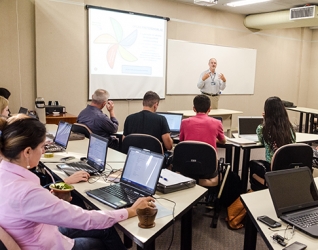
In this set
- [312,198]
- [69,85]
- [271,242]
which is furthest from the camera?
[69,85]

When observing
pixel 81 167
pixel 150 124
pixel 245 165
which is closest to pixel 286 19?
pixel 245 165

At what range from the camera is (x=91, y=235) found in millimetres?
1782

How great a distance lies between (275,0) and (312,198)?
5.57 m

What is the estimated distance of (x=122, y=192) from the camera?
1864 millimetres

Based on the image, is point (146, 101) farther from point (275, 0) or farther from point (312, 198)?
point (275, 0)

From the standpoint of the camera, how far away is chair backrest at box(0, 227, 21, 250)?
1.19 meters

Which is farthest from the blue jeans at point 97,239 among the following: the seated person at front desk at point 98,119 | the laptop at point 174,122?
the laptop at point 174,122

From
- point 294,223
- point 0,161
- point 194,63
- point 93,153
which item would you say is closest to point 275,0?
point 194,63

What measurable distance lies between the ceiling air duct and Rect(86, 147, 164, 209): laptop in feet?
19.3

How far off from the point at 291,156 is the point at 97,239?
1758mm

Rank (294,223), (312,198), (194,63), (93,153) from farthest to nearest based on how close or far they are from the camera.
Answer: (194,63)
(93,153)
(312,198)
(294,223)

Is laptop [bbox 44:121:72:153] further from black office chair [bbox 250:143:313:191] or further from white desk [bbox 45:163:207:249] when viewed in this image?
black office chair [bbox 250:143:313:191]

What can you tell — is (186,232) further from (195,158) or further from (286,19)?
(286,19)

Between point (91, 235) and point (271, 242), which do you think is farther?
point (91, 235)
